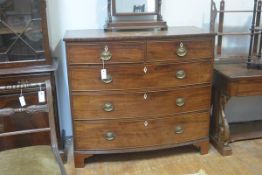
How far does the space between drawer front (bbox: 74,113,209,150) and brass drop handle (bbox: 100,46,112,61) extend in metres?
0.44

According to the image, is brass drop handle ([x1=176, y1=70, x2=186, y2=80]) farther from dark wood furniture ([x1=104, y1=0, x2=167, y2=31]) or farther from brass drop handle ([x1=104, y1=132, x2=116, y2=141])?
brass drop handle ([x1=104, y1=132, x2=116, y2=141])

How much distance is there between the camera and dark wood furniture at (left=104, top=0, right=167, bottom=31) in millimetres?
2170

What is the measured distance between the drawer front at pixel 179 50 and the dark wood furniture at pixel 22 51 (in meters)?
0.66

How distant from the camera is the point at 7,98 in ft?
6.34

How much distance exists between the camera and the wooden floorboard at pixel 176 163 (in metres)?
2.13

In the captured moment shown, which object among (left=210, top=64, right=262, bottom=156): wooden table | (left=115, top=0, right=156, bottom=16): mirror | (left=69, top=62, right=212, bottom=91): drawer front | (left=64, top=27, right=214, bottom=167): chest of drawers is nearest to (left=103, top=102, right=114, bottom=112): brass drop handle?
(left=64, top=27, right=214, bottom=167): chest of drawers

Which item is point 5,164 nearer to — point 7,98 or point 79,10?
point 7,98

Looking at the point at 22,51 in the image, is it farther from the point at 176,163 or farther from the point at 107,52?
the point at 176,163

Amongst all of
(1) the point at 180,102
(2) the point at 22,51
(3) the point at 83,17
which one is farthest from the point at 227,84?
Answer: (2) the point at 22,51

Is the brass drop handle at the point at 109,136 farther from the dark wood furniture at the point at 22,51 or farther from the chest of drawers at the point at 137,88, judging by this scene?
the dark wood furniture at the point at 22,51

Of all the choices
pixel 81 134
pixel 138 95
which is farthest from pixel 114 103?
pixel 81 134

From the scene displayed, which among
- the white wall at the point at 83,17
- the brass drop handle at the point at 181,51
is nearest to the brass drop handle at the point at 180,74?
the brass drop handle at the point at 181,51

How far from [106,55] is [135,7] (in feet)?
1.76

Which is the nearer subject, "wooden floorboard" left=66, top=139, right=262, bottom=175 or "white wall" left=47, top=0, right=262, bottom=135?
"wooden floorboard" left=66, top=139, right=262, bottom=175
